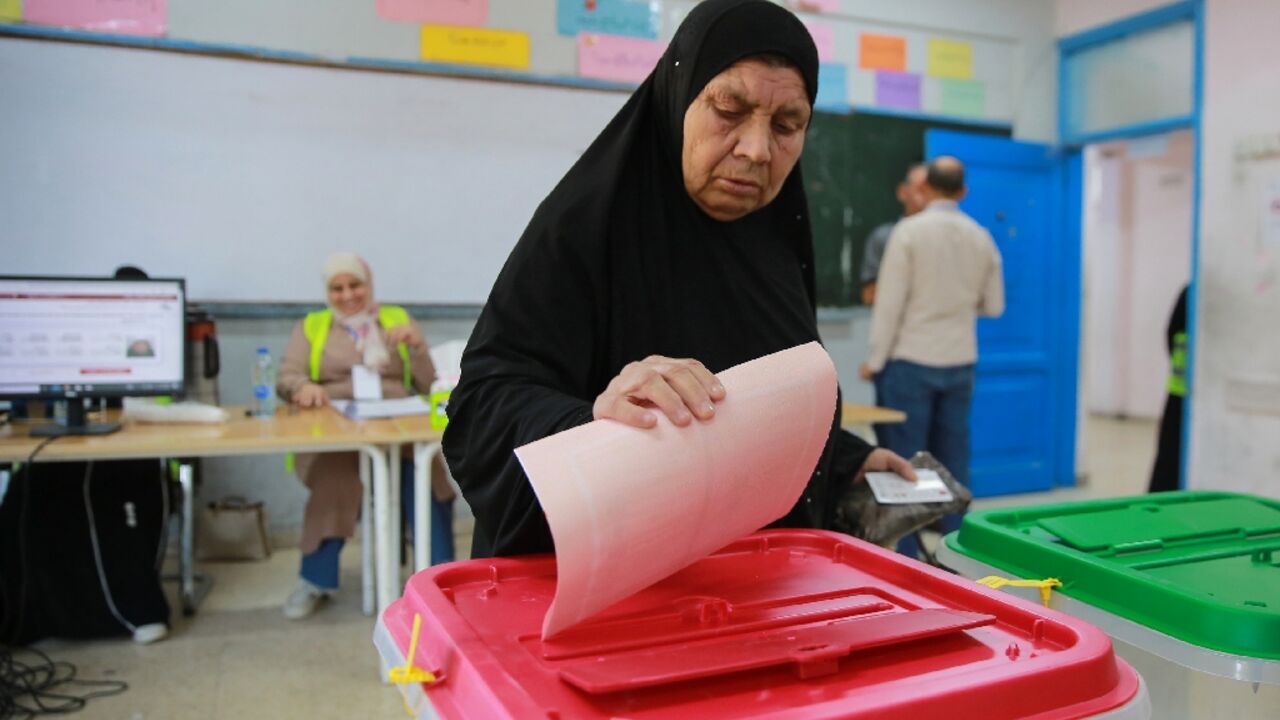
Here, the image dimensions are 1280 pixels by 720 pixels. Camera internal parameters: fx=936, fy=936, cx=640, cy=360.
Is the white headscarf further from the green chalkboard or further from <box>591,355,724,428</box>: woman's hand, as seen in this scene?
<box>591,355,724,428</box>: woman's hand

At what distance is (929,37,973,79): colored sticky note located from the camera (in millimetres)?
5145

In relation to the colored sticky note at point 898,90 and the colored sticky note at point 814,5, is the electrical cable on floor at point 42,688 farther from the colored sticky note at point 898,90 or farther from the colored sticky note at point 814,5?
the colored sticky note at point 898,90

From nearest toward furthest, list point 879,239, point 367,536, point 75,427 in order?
point 75,427
point 367,536
point 879,239

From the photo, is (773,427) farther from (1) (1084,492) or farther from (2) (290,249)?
(1) (1084,492)

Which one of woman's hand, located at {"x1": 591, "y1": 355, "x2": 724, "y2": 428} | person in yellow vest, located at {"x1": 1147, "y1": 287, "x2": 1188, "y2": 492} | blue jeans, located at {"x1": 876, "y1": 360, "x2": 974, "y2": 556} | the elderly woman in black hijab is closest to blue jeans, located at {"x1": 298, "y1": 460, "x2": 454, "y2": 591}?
blue jeans, located at {"x1": 876, "y1": 360, "x2": 974, "y2": 556}

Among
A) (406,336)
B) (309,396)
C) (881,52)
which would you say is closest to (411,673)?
(309,396)

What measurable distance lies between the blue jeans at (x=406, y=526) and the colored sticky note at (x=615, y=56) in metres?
2.09

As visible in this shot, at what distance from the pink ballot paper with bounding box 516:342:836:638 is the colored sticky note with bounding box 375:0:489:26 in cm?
382

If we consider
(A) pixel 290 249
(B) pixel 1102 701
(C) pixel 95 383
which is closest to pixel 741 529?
(B) pixel 1102 701

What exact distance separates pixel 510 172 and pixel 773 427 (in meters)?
3.79

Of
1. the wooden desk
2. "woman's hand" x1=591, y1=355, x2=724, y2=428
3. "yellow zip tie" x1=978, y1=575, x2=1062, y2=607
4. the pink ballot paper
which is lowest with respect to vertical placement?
the wooden desk

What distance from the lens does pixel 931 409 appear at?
3.90 m

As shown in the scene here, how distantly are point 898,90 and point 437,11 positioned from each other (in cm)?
247

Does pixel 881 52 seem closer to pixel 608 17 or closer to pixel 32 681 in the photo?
pixel 608 17
